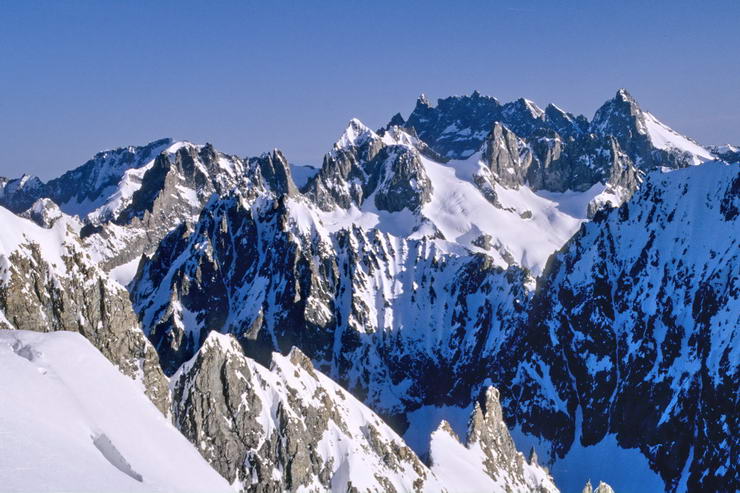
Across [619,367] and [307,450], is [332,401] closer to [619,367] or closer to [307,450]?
[307,450]

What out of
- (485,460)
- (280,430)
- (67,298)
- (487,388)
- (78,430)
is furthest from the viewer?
(487,388)

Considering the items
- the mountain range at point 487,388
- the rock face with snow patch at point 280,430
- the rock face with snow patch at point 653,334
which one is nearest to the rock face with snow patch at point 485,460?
the mountain range at point 487,388

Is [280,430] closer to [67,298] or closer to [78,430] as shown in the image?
[67,298]

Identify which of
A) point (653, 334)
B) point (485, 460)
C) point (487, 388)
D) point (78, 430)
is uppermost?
point (653, 334)

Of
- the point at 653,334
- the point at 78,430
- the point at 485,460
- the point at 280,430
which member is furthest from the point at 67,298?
the point at 653,334

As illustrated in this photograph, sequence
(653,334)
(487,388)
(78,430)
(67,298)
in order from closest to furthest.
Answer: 1. (78,430)
2. (67,298)
3. (487,388)
4. (653,334)

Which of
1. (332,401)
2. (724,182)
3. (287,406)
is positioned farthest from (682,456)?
(287,406)

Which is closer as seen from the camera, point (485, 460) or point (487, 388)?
point (485, 460)

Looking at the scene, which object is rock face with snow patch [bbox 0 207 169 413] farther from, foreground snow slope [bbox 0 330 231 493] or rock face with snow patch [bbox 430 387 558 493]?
rock face with snow patch [bbox 430 387 558 493]

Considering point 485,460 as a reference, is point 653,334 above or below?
above
